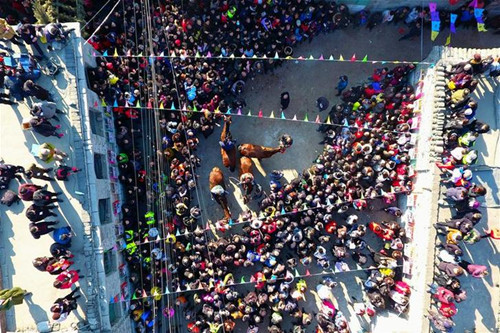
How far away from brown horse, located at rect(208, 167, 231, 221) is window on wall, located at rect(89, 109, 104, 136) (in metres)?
4.76

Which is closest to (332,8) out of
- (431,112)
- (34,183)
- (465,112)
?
(431,112)

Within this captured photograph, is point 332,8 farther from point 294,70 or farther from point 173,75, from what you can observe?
point 173,75

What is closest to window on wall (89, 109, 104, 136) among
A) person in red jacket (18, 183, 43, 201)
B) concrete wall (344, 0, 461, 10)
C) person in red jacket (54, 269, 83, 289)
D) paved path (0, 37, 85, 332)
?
paved path (0, 37, 85, 332)

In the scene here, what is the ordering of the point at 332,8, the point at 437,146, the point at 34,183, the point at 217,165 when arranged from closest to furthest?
the point at 34,183, the point at 437,146, the point at 332,8, the point at 217,165

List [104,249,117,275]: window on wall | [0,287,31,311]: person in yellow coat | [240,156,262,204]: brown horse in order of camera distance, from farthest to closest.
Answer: [240,156,262,204]: brown horse < [104,249,117,275]: window on wall < [0,287,31,311]: person in yellow coat

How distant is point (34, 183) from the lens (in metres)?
11.1

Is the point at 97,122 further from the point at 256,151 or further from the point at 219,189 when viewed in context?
the point at 256,151

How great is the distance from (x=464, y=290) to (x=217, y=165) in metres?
11.4

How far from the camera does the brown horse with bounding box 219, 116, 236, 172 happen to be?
12633mm

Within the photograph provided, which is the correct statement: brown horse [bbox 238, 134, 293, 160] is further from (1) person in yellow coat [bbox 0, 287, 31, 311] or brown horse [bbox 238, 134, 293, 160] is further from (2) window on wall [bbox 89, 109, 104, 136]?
(1) person in yellow coat [bbox 0, 287, 31, 311]

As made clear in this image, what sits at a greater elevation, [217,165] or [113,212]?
[217,165]

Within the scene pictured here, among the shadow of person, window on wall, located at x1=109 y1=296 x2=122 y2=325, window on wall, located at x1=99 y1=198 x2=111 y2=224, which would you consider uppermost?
window on wall, located at x1=99 y1=198 x2=111 y2=224

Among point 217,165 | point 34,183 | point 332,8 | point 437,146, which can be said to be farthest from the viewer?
point 217,165

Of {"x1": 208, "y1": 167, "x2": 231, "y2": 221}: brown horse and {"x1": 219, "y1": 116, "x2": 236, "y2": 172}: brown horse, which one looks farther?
{"x1": 208, "y1": 167, "x2": 231, "y2": 221}: brown horse
